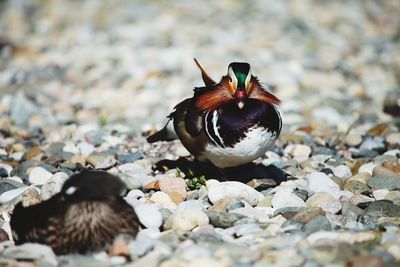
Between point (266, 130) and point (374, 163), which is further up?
point (266, 130)

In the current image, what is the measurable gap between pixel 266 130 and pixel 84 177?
1.56 m

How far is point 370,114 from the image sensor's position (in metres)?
8.61

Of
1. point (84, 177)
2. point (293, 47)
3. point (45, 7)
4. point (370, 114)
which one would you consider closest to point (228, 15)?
point (293, 47)

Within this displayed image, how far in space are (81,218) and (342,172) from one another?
9.25ft

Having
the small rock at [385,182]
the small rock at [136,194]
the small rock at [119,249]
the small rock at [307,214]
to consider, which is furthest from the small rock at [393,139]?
the small rock at [119,249]

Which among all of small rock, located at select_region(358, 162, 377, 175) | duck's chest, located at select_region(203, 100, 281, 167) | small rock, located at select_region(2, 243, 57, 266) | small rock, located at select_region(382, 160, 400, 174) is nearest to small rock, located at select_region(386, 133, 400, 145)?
small rock, located at select_region(382, 160, 400, 174)

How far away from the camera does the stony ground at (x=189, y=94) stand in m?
4.18

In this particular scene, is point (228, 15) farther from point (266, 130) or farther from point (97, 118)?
point (266, 130)

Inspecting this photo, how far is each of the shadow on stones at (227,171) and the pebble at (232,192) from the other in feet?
1.63

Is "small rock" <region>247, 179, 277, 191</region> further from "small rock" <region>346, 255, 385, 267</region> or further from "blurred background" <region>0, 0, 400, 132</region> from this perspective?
"blurred background" <region>0, 0, 400, 132</region>

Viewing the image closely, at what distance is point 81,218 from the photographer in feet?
13.3

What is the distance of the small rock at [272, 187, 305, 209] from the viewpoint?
5094 mm

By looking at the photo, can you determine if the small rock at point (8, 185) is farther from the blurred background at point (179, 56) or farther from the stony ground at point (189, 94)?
the blurred background at point (179, 56)

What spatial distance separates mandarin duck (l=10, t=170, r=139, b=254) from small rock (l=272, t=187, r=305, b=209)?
133cm
